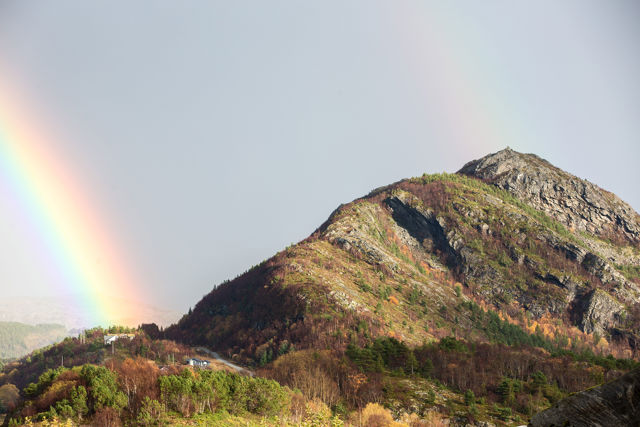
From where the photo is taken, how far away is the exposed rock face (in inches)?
311

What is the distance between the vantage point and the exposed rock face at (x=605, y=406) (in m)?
7.91

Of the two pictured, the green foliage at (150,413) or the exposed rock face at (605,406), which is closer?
the exposed rock face at (605,406)

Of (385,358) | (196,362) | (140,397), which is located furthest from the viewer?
(196,362)

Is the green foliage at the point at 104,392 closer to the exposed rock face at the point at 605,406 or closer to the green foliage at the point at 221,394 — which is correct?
the green foliage at the point at 221,394

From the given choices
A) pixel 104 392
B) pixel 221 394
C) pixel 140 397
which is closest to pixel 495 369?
pixel 221 394

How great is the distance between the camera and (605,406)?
27.0ft

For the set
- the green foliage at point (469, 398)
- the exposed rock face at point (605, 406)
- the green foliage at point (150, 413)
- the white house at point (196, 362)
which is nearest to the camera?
the exposed rock face at point (605, 406)

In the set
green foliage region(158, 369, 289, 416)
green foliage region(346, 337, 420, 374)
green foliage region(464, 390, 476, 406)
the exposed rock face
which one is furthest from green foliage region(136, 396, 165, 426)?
green foliage region(346, 337, 420, 374)

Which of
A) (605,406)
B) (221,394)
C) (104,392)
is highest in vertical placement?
(605,406)

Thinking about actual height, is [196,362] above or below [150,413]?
below

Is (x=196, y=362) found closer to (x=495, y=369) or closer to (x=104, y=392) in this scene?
(x=104, y=392)

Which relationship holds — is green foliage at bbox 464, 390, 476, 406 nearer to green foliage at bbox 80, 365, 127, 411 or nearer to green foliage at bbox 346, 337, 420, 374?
green foliage at bbox 346, 337, 420, 374

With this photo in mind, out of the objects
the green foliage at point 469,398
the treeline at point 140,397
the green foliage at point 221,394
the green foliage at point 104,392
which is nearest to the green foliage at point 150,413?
the treeline at point 140,397

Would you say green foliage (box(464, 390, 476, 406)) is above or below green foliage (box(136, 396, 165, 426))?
below
